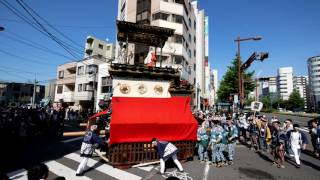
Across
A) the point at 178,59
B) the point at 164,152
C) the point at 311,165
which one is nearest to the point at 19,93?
the point at 178,59

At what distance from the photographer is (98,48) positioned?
5241 centimetres

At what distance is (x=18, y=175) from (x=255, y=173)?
31.6 ft

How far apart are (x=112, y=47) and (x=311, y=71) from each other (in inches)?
4864

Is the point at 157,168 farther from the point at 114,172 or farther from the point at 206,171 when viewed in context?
the point at 206,171

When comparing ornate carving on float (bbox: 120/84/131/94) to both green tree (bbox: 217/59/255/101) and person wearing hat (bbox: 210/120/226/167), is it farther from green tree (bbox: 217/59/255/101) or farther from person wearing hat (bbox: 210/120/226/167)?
green tree (bbox: 217/59/255/101)

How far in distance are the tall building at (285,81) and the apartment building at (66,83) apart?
158 m

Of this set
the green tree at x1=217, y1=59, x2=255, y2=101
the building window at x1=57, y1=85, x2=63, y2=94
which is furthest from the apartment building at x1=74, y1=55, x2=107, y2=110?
the green tree at x1=217, y1=59, x2=255, y2=101

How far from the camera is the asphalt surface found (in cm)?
867

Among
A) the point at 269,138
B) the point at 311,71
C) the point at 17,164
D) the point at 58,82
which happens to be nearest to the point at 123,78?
the point at 17,164

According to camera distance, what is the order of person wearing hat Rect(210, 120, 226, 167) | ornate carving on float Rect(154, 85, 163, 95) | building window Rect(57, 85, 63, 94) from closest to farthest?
person wearing hat Rect(210, 120, 226, 167) < ornate carving on float Rect(154, 85, 163, 95) < building window Rect(57, 85, 63, 94)

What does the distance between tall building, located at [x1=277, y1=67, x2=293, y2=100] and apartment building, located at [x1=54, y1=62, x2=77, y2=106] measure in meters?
158

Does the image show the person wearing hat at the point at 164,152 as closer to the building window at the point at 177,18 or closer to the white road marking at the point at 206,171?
the white road marking at the point at 206,171

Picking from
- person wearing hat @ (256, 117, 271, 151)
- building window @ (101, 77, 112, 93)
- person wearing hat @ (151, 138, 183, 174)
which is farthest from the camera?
building window @ (101, 77, 112, 93)

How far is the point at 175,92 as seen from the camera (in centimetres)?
1877
